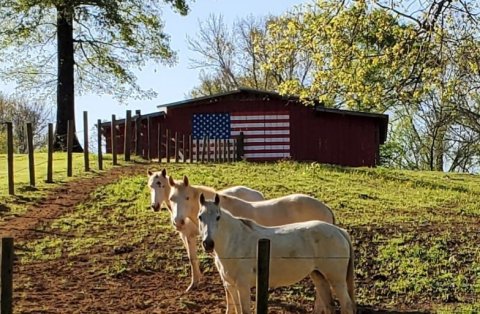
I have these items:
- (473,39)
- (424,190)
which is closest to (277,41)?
(473,39)

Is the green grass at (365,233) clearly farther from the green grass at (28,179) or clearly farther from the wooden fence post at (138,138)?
the wooden fence post at (138,138)

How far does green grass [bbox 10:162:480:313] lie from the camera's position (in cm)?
1079

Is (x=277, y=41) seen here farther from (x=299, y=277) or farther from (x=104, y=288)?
(x=299, y=277)

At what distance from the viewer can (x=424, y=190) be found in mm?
22406

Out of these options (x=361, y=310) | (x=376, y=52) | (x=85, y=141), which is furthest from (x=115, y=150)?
(x=361, y=310)

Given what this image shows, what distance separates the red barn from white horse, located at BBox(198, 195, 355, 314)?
2534cm

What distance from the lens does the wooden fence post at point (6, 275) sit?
6320 mm

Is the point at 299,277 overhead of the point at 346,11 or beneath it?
beneath

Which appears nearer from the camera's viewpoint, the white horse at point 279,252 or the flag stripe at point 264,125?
the white horse at point 279,252

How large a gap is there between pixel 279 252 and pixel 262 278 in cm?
206

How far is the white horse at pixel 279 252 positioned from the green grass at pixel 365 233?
1750 mm

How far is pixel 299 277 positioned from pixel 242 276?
0.70 m

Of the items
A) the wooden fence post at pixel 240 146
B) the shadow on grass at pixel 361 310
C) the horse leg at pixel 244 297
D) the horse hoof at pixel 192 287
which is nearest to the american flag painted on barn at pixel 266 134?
the wooden fence post at pixel 240 146

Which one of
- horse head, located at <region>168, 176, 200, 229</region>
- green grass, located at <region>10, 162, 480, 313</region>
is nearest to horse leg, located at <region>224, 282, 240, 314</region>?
green grass, located at <region>10, 162, 480, 313</region>
